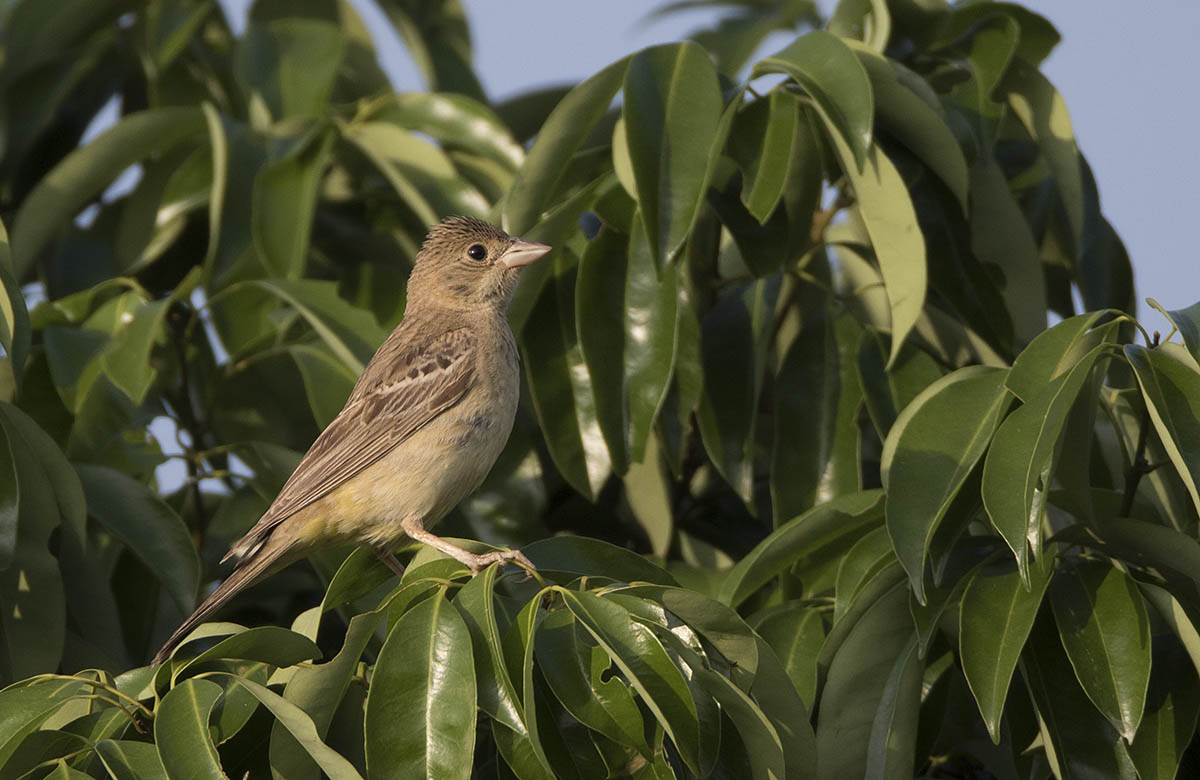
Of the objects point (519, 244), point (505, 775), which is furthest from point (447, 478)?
point (505, 775)

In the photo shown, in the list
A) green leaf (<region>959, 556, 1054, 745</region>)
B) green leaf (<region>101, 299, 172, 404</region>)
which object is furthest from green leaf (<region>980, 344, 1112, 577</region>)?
green leaf (<region>101, 299, 172, 404</region>)

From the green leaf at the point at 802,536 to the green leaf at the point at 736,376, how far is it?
617 mm

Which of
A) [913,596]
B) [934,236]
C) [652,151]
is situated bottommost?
[913,596]

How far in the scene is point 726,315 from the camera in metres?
4.64

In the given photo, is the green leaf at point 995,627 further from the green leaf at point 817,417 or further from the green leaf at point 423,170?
the green leaf at point 423,170

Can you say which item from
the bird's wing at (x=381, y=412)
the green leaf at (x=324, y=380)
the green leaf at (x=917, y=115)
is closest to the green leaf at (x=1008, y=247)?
the green leaf at (x=917, y=115)

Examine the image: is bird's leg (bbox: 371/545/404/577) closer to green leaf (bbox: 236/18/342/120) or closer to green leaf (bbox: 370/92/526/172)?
green leaf (bbox: 370/92/526/172)

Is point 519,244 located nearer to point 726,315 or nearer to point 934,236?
point 726,315

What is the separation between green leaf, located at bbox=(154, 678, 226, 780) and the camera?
276 centimetres

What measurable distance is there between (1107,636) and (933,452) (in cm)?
61

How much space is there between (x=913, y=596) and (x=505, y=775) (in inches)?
43.0

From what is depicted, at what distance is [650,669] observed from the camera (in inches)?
112

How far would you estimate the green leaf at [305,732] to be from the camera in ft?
9.20

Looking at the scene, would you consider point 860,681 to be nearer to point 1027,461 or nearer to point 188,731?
point 1027,461
